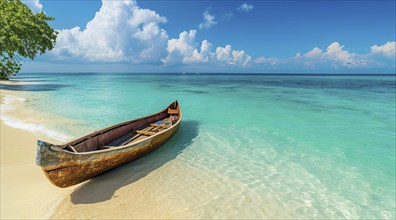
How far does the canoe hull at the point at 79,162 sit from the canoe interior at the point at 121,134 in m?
0.53

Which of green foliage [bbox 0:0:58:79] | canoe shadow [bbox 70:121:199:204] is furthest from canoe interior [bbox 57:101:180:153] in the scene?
green foliage [bbox 0:0:58:79]

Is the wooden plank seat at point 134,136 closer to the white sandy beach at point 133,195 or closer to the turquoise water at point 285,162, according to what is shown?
the turquoise water at point 285,162

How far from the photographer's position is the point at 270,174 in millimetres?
7383

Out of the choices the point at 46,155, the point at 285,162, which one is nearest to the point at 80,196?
the point at 46,155

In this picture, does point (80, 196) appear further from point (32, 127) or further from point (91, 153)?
point (32, 127)

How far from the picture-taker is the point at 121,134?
9250 millimetres

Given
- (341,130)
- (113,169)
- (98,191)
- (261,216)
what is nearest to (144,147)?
(113,169)

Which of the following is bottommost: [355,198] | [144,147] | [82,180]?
[355,198]

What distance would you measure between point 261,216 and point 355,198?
3391 millimetres

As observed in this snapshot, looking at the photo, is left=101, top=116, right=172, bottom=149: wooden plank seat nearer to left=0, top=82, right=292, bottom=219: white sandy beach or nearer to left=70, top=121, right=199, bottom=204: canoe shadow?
left=70, top=121, right=199, bottom=204: canoe shadow

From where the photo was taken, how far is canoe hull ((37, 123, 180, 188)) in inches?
183

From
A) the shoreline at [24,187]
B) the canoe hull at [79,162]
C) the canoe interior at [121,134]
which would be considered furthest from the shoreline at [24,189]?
the canoe interior at [121,134]

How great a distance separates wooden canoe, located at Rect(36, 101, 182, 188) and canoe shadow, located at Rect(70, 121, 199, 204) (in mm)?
307

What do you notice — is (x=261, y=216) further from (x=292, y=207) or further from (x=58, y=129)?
(x=58, y=129)
